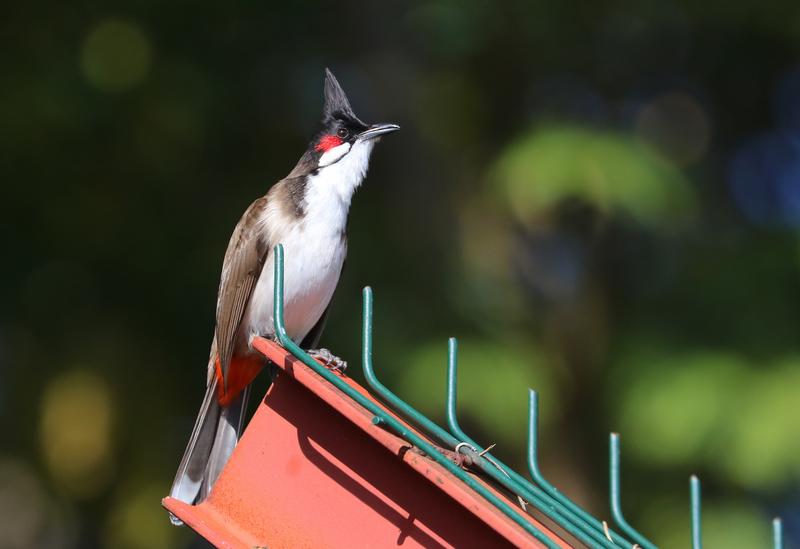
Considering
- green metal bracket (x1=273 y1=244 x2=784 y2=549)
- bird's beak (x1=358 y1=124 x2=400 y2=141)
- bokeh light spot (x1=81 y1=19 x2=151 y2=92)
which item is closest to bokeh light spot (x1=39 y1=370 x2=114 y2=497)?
bokeh light spot (x1=81 y1=19 x2=151 y2=92)

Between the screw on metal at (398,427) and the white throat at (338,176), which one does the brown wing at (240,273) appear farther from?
the screw on metal at (398,427)

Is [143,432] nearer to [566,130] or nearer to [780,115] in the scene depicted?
[566,130]

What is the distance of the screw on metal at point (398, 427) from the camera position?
1.81 metres

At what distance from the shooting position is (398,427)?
6.26 feet

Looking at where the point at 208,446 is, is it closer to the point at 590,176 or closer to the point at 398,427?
the point at 398,427

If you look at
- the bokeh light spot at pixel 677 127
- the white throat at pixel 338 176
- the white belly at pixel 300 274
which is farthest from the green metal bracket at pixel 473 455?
the bokeh light spot at pixel 677 127

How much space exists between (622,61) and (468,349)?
2160 millimetres

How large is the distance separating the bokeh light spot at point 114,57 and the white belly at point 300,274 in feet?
8.34

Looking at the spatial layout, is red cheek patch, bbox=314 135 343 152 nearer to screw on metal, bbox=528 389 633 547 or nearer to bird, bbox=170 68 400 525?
bird, bbox=170 68 400 525

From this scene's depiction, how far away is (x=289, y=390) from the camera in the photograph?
207 cm

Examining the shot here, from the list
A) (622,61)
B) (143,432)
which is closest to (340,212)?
(143,432)

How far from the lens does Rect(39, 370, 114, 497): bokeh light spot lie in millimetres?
5340

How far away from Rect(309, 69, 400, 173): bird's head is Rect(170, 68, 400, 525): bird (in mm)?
11

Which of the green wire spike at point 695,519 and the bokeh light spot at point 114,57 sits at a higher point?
the bokeh light spot at point 114,57
